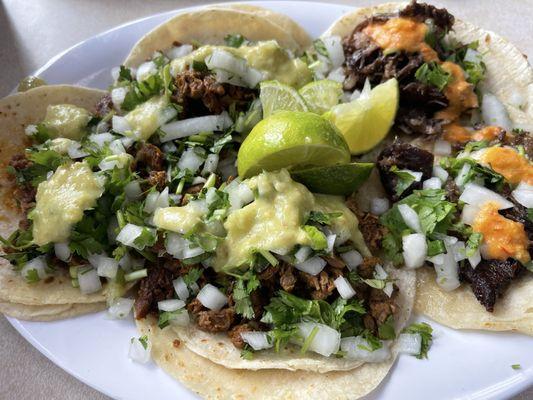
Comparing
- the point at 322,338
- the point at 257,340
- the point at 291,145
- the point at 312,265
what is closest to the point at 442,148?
the point at 291,145

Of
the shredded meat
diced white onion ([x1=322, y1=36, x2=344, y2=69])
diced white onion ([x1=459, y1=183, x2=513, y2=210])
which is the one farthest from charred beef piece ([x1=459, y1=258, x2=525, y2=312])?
diced white onion ([x1=322, y1=36, x2=344, y2=69])

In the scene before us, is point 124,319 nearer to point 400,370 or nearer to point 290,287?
point 290,287

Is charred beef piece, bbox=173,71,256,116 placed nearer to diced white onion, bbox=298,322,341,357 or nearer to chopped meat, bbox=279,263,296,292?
chopped meat, bbox=279,263,296,292

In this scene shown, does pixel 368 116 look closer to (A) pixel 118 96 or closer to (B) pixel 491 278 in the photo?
(B) pixel 491 278

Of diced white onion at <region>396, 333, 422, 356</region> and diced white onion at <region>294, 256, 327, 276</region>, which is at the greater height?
diced white onion at <region>294, 256, 327, 276</region>

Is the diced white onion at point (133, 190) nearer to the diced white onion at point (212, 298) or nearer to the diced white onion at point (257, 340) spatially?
the diced white onion at point (212, 298)

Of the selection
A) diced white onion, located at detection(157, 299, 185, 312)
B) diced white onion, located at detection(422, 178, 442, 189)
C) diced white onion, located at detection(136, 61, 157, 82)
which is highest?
diced white onion, located at detection(136, 61, 157, 82)

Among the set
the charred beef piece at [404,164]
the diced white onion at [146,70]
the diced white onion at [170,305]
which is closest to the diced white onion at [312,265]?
the diced white onion at [170,305]
